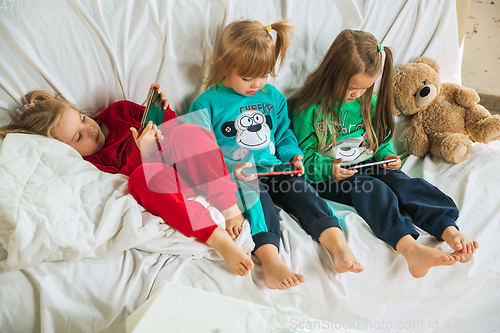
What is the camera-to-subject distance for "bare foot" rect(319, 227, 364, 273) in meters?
0.85

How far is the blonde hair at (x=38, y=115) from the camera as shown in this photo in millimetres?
984

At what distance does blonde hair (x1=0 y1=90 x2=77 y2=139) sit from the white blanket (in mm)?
83

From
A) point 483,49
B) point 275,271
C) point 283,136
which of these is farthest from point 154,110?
point 483,49

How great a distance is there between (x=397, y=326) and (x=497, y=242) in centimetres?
39

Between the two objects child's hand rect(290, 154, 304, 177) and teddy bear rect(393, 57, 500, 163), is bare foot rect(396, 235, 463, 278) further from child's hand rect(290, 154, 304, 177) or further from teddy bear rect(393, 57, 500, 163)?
teddy bear rect(393, 57, 500, 163)

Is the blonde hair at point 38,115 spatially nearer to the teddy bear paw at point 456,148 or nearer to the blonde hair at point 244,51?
the blonde hair at point 244,51

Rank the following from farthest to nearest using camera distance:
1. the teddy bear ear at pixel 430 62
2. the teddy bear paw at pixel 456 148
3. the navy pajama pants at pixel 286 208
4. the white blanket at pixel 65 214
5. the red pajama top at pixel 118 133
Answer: the teddy bear ear at pixel 430 62 → the teddy bear paw at pixel 456 148 → the red pajama top at pixel 118 133 → the navy pajama pants at pixel 286 208 → the white blanket at pixel 65 214

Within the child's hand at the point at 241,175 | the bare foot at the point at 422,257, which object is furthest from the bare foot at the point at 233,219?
the bare foot at the point at 422,257

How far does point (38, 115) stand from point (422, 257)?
1096mm

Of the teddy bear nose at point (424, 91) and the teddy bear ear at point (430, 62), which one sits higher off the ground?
the teddy bear ear at point (430, 62)

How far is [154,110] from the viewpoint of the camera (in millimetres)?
1039

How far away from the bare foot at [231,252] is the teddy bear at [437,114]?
86cm

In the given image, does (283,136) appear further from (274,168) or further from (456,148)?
(456,148)

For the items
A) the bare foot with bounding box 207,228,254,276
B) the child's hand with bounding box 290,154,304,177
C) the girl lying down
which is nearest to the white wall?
the child's hand with bounding box 290,154,304,177
